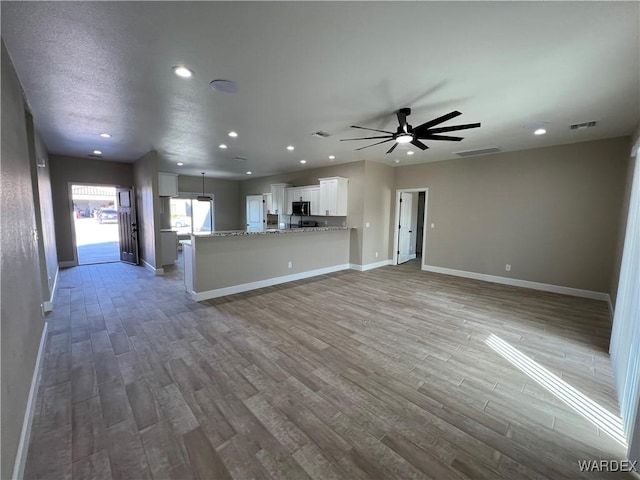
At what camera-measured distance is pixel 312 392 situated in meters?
2.19

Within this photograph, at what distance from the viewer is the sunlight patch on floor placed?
1.91 metres

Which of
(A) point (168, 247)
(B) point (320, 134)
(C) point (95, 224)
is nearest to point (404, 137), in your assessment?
(B) point (320, 134)

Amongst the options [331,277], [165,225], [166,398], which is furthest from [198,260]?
[165,225]

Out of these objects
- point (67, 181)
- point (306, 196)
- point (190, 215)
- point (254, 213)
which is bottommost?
point (190, 215)

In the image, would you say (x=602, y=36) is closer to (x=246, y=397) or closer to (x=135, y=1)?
(x=135, y=1)

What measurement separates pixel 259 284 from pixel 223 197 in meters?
6.89

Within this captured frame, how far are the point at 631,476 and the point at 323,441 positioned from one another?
1857mm

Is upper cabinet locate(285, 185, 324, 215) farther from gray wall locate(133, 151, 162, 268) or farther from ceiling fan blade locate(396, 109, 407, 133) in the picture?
ceiling fan blade locate(396, 109, 407, 133)

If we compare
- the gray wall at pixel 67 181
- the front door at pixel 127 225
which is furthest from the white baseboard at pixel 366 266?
the gray wall at pixel 67 181

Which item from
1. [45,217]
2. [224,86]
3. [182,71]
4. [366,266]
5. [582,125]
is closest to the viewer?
[182,71]

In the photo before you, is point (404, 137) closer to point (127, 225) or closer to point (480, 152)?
point (480, 152)

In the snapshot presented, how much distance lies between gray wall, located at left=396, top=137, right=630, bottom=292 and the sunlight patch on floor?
3.17 meters

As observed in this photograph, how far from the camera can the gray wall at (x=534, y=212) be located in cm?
451

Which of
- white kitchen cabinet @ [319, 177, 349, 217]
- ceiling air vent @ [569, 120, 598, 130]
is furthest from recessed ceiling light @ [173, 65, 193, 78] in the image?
ceiling air vent @ [569, 120, 598, 130]
